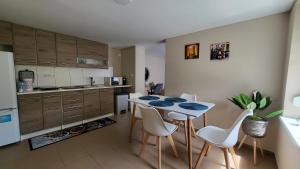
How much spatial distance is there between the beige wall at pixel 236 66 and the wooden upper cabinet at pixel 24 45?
297 centimetres

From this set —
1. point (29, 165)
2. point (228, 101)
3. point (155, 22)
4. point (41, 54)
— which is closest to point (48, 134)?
point (29, 165)

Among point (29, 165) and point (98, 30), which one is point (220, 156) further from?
point (98, 30)

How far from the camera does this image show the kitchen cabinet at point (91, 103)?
10.8ft

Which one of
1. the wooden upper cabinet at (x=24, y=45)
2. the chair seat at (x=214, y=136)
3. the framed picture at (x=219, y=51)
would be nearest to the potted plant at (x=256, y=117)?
the chair seat at (x=214, y=136)

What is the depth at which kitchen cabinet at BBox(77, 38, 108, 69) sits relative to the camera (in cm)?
341

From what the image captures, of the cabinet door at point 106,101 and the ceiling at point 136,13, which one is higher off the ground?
the ceiling at point 136,13

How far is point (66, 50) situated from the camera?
10.3ft

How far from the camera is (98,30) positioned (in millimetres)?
2756

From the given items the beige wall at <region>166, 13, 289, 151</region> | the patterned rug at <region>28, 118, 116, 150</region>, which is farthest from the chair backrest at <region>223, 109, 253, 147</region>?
the patterned rug at <region>28, 118, 116, 150</region>

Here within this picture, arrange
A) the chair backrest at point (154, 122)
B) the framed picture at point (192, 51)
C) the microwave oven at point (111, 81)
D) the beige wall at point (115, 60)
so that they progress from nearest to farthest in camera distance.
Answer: the chair backrest at point (154, 122) < the framed picture at point (192, 51) < the microwave oven at point (111, 81) < the beige wall at point (115, 60)

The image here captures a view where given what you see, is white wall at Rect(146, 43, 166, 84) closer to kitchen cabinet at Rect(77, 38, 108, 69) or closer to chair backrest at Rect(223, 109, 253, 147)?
kitchen cabinet at Rect(77, 38, 108, 69)

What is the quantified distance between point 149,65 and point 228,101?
14.4ft

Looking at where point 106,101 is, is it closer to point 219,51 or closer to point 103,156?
point 103,156

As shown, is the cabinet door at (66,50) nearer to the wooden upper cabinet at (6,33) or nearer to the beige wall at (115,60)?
the wooden upper cabinet at (6,33)
